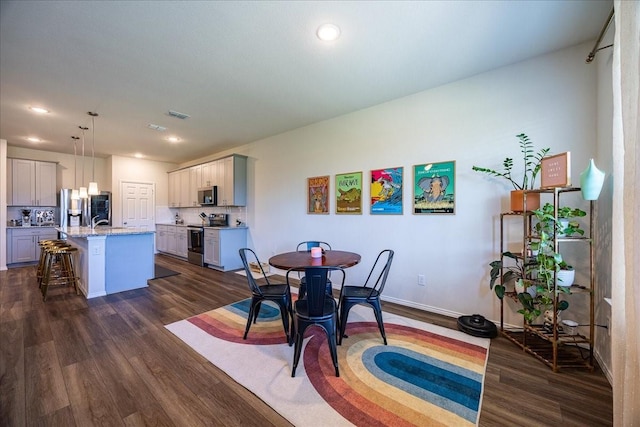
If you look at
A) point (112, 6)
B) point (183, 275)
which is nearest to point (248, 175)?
point (183, 275)

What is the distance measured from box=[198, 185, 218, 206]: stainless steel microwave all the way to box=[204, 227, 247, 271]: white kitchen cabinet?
2.26 ft

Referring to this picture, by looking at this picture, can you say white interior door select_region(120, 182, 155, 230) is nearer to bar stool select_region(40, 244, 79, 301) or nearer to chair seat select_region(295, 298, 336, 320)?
bar stool select_region(40, 244, 79, 301)

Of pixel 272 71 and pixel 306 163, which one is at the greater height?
pixel 272 71

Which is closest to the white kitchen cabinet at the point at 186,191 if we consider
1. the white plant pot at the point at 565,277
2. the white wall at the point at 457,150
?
the white wall at the point at 457,150

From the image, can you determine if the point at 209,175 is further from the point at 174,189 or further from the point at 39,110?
the point at 39,110

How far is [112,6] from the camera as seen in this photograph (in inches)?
71.5

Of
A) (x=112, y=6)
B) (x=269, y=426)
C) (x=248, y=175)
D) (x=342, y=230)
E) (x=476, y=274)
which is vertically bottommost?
(x=269, y=426)

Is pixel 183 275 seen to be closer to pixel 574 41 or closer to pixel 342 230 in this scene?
pixel 342 230

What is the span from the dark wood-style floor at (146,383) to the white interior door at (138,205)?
4039mm

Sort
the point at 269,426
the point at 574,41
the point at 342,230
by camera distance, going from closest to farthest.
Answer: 1. the point at 269,426
2. the point at 574,41
3. the point at 342,230

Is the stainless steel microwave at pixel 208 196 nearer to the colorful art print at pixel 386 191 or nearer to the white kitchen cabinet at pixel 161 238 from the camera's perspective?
the white kitchen cabinet at pixel 161 238

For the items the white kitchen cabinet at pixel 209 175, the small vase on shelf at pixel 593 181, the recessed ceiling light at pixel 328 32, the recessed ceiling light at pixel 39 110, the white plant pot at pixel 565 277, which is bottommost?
the white plant pot at pixel 565 277

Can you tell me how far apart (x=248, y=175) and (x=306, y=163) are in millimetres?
1771

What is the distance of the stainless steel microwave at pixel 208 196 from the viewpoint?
5.76 meters
